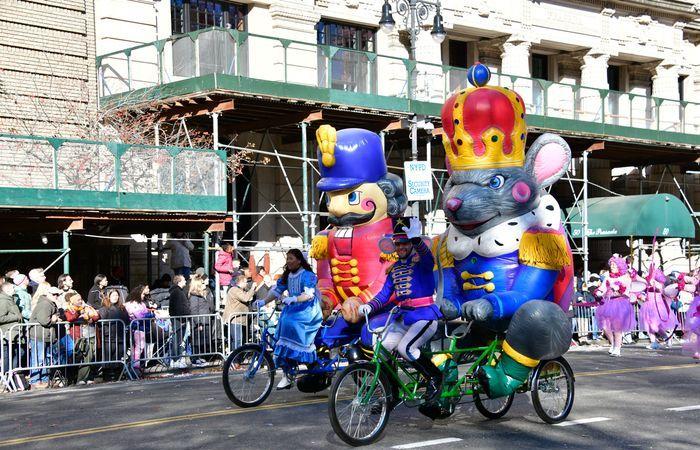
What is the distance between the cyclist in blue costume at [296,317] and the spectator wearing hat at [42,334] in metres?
4.33

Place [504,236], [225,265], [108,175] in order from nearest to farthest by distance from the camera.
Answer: [504,236], [108,175], [225,265]

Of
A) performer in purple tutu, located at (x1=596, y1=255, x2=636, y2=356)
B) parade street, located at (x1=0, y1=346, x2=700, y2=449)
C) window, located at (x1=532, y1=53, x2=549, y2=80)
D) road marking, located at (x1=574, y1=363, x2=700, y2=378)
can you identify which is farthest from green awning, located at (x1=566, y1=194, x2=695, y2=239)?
parade street, located at (x1=0, y1=346, x2=700, y2=449)

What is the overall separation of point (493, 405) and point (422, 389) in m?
1.00

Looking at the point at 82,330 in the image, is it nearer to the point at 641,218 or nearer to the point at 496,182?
the point at 496,182

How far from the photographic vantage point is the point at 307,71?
24672 mm

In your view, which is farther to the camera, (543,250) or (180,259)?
(180,259)

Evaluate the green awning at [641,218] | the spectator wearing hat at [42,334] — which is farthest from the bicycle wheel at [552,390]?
the green awning at [641,218]

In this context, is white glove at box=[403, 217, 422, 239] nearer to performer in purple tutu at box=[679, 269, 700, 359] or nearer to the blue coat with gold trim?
the blue coat with gold trim

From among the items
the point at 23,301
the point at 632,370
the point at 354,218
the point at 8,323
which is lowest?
the point at 632,370

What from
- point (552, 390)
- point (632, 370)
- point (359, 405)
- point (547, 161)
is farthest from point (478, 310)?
point (632, 370)

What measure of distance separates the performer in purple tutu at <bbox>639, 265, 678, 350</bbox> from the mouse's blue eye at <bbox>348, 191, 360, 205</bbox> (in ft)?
29.4

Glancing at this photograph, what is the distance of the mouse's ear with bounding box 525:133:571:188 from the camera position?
12250mm

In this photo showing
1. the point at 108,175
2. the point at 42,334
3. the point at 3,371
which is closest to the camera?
the point at 3,371

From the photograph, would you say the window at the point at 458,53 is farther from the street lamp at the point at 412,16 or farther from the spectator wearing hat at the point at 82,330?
the spectator wearing hat at the point at 82,330
